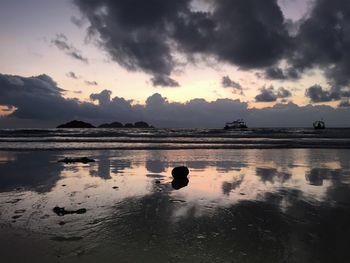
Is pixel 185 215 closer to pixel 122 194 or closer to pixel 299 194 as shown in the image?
pixel 122 194

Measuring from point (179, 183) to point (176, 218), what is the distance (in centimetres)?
529

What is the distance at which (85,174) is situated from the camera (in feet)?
55.5

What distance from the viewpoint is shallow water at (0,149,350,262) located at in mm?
6691

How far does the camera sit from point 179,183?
1437 cm

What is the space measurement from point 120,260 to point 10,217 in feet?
15.3

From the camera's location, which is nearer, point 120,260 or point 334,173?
point 120,260

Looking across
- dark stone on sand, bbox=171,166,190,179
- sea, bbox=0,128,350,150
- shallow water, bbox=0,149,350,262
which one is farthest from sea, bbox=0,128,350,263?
sea, bbox=0,128,350,150

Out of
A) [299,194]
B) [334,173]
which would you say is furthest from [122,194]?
[334,173]

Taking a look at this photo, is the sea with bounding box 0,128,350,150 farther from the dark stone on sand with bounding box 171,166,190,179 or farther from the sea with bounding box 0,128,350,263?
the sea with bounding box 0,128,350,263

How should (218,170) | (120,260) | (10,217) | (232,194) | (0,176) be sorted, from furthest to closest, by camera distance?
(218,170) < (0,176) < (232,194) < (10,217) < (120,260)

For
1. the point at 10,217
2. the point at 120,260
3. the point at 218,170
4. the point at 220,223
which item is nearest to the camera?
the point at 120,260

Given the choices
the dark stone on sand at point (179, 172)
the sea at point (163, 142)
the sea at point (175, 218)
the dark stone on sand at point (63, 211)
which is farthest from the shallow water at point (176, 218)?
the sea at point (163, 142)

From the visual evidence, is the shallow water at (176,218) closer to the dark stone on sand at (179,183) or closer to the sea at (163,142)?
the dark stone on sand at (179,183)

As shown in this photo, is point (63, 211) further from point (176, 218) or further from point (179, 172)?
point (179, 172)
